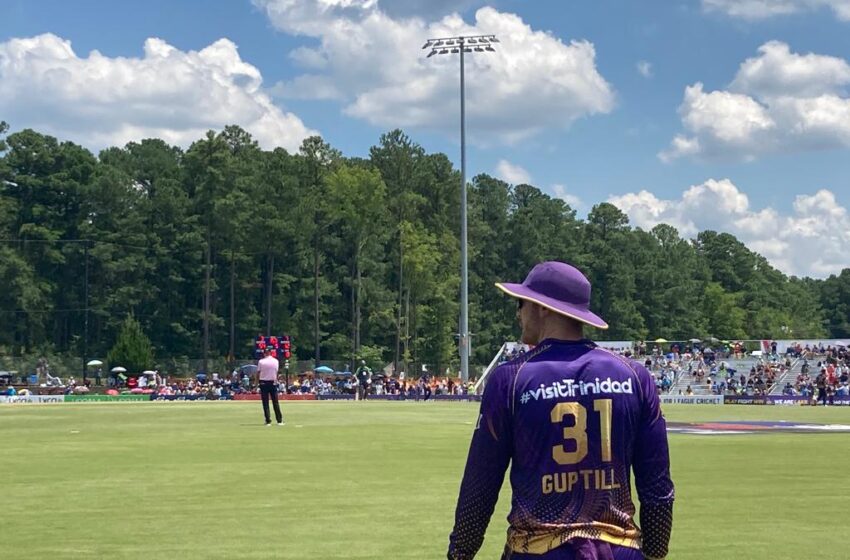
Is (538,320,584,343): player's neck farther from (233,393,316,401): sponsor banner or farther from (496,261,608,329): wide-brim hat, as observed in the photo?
(233,393,316,401): sponsor banner

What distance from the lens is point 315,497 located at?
13.6m

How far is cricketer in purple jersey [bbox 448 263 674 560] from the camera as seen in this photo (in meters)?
4.26

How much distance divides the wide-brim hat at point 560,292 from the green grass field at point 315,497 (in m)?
5.63

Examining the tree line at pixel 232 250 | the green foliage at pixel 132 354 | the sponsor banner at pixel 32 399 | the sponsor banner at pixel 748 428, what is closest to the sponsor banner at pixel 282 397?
the sponsor banner at pixel 32 399

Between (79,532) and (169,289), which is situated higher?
(169,289)

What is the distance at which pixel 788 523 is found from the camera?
11.6 metres

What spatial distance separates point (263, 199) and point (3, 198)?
24.0 meters

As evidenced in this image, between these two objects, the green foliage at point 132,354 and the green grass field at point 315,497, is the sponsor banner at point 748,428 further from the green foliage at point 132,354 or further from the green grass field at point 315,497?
the green foliage at point 132,354

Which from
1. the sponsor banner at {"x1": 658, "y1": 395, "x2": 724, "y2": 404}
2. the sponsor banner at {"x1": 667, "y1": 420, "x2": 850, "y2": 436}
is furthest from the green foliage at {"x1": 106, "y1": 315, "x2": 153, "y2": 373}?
the sponsor banner at {"x1": 667, "y1": 420, "x2": 850, "y2": 436}

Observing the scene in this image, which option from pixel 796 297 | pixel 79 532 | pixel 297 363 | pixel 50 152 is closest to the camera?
pixel 79 532

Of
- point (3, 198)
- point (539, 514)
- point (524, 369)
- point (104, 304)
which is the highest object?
point (3, 198)

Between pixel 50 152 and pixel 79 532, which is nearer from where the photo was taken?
pixel 79 532

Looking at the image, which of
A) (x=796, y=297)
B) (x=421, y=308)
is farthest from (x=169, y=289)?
(x=796, y=297)

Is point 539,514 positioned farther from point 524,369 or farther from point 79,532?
point 79,532
